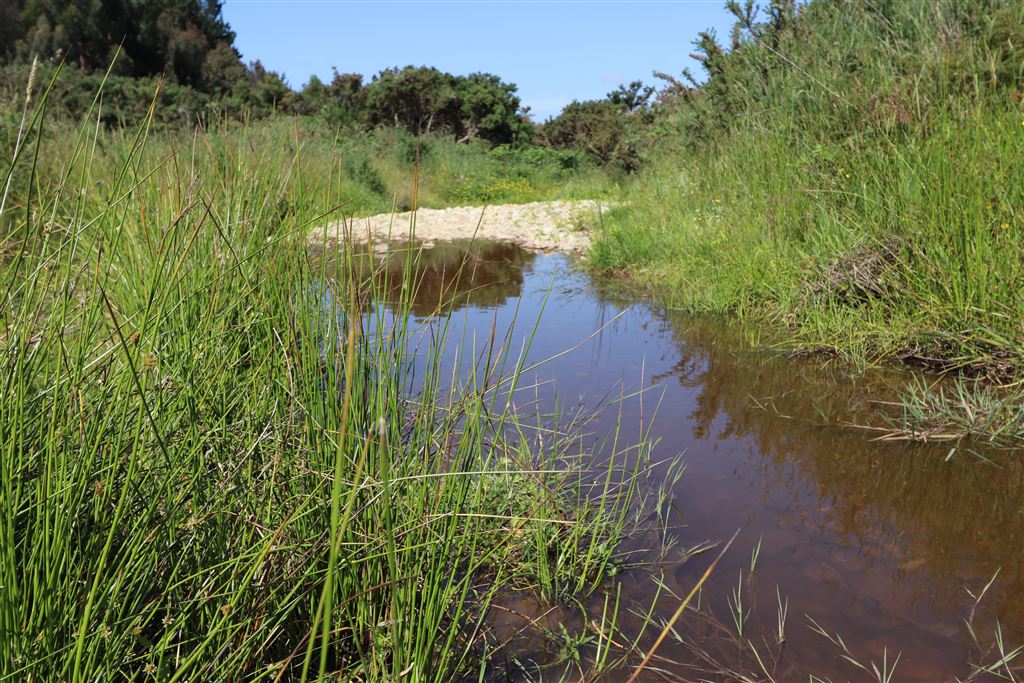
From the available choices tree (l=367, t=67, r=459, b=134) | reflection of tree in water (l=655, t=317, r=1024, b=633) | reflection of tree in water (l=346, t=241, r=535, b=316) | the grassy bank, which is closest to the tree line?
tree (l=367, t=67, r=459, b=134)

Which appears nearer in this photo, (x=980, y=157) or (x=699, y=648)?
(x=699, y=648)

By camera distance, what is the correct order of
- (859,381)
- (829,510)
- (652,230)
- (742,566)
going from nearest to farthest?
(742,566) < (829,510) < (859,381) < (652,230)

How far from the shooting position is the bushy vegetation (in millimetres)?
3293

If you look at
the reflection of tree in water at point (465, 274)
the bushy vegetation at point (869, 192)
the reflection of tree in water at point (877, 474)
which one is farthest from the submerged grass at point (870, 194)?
the reflection of tree in water at point (465, 274)

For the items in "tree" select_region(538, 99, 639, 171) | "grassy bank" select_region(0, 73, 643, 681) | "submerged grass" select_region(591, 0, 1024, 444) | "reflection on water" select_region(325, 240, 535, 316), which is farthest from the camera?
"tree" select_region(538, 99, 639, 171)

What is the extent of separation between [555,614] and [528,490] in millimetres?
401

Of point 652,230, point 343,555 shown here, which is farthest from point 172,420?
point 652,230

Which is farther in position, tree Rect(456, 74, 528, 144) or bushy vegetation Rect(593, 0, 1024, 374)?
tree Rect(456, 74, 528, 144)

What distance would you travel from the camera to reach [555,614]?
1.83 meters

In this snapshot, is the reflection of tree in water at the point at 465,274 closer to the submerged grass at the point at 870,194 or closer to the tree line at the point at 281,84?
the submerged grass at the point at 870,194

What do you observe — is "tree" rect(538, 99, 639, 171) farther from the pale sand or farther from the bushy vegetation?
the bushy vegetation

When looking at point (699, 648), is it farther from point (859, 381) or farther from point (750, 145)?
point (750, 145)

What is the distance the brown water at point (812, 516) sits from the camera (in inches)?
68.0

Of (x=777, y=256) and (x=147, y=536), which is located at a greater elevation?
(x=777, y=256)
